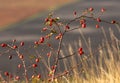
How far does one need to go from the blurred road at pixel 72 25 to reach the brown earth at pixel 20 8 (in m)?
0.66

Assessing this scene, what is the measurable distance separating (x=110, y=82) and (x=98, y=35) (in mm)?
7741

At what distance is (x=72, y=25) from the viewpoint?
1625 centimetres

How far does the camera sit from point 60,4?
22.0 metres

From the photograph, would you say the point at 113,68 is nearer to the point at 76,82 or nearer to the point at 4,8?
the point at 76,82

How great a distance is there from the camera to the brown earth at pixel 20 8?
61.3 feet

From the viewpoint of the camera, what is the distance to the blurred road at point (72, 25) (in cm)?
1372

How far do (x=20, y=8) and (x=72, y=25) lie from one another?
5.43 m

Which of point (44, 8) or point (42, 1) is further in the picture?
point (42, 1)

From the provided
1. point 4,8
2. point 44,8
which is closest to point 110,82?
point 44,8

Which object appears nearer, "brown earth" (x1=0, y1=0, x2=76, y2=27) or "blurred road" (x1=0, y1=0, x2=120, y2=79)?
"blurred road" (x1=0, y1=0, x2=120, y2=79)

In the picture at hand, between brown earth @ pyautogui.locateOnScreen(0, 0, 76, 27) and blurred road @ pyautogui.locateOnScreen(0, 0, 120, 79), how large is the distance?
66cm

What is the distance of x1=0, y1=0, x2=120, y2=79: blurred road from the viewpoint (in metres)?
13.7

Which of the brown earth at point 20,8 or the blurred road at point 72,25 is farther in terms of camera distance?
the brown earth at point 20,8

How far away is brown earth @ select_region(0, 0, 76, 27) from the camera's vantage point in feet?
61.3
